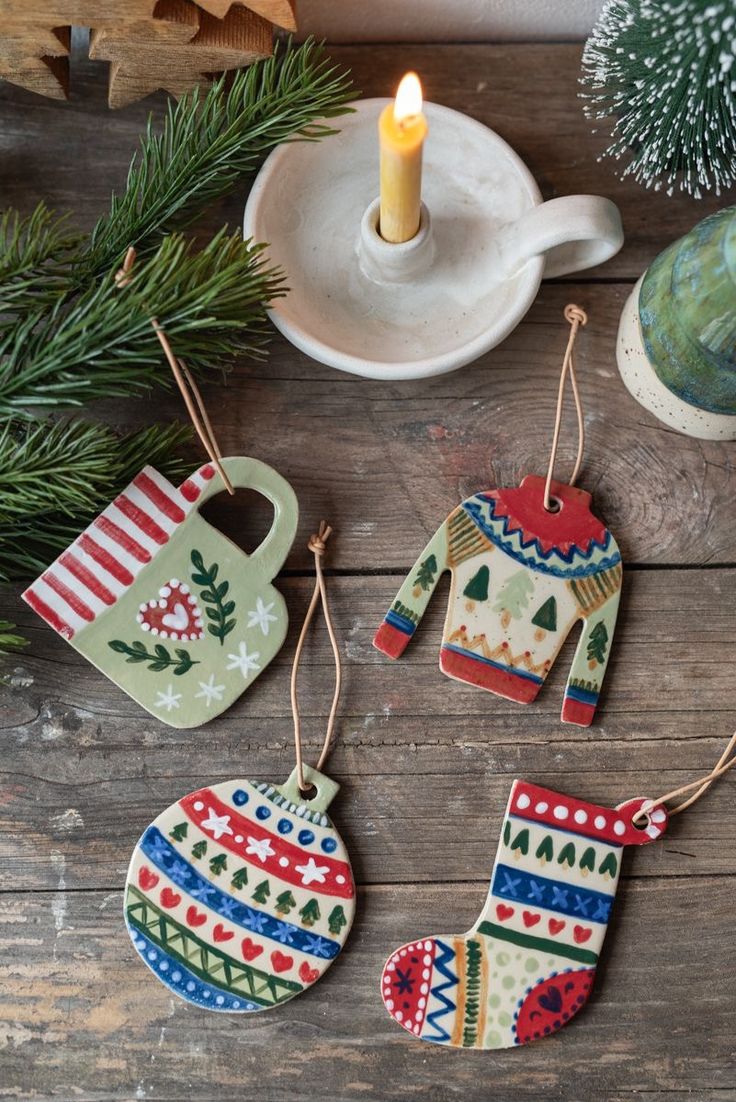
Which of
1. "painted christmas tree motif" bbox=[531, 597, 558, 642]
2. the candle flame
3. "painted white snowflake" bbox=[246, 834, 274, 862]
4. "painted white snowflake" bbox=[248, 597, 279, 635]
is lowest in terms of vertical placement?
"painted white snowflake" bbox=[246, 834, 274, 862]

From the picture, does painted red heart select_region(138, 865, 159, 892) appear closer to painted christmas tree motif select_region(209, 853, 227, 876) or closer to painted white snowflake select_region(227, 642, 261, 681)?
painted christmas tree motif select_region(209, 853, 227, 876)

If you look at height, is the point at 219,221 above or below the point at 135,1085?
above

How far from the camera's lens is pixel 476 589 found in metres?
0.73

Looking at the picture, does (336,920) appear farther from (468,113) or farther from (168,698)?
(468,113)

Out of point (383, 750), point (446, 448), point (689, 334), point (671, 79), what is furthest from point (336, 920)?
point (671, 79)

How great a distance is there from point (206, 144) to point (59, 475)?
0.83 feet

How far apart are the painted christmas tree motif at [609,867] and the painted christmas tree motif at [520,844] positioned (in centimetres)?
5

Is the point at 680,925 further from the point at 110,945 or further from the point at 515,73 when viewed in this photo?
the point at 515,73

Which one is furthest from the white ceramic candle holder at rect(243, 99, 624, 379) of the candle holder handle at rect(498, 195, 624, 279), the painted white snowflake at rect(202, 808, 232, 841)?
the painted white snowflake at rect(202, 808, 232, 841)

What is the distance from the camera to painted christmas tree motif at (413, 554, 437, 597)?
73 cm

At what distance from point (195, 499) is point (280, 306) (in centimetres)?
15

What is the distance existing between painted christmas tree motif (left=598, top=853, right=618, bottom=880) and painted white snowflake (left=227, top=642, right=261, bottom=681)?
0.28m

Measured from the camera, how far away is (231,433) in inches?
30.0

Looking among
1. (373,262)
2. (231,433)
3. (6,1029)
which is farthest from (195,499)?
(6,1029)
